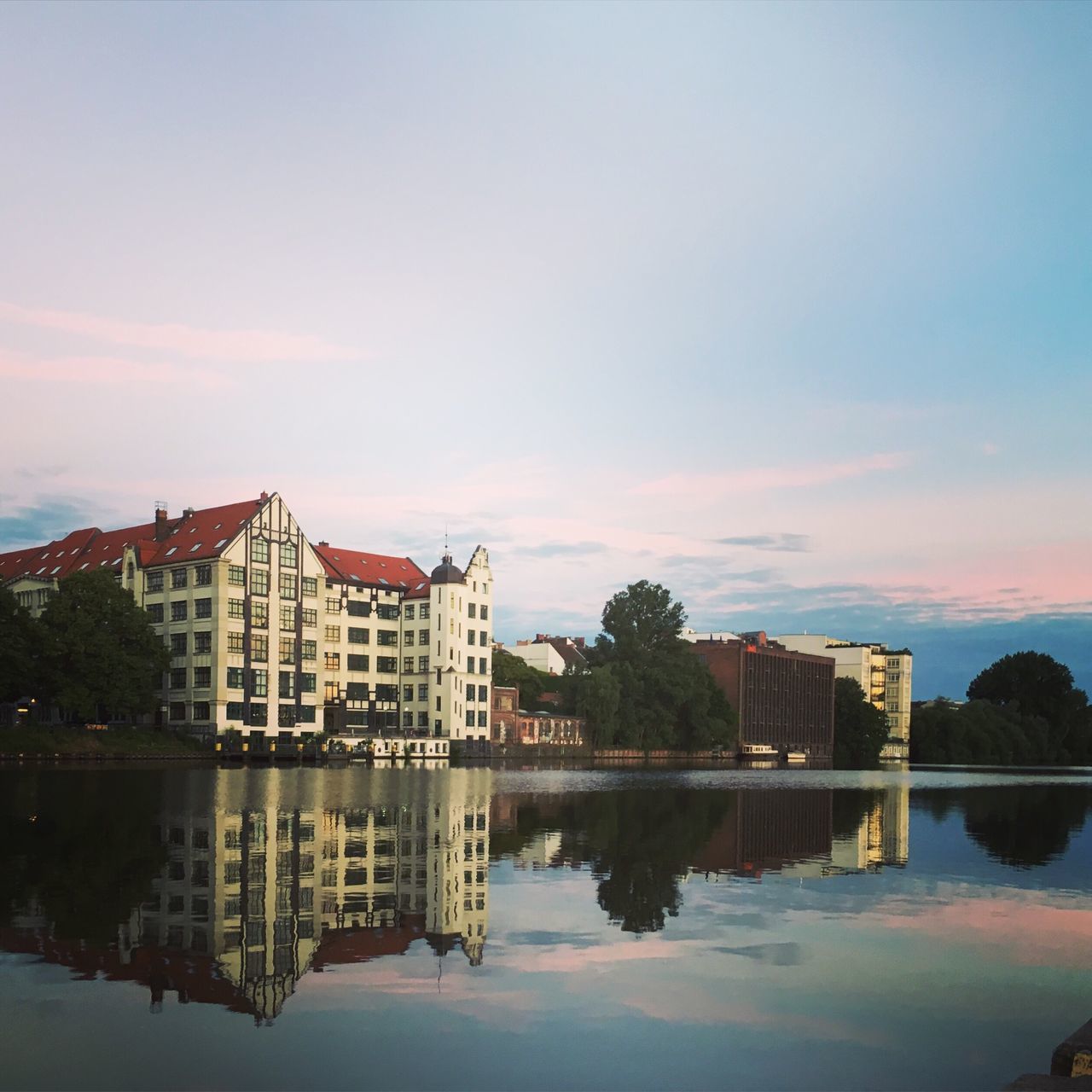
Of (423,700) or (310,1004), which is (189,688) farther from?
(310,1004)

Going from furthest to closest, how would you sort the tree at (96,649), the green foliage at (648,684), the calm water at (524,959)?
1. the green foliage at (648,684)
2. the tree at (96,649)
3. the calm water at (524,959)

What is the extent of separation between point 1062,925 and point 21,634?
91.6 m

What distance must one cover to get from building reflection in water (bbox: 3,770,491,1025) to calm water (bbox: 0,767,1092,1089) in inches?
3.0

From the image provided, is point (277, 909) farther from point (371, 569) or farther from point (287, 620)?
point (371, 569)

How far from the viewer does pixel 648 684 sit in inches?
6407

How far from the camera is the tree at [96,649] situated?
100 metres

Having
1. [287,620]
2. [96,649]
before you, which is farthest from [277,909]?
[287,620]

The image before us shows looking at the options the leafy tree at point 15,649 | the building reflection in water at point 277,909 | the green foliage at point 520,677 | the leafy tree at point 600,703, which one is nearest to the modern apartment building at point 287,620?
the leafy tree at point 600,703

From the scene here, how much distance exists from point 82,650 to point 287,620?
3093 centimetres

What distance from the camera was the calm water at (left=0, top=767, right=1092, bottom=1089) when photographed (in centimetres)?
1139

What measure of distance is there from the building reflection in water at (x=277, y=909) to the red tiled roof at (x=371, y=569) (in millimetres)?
110424

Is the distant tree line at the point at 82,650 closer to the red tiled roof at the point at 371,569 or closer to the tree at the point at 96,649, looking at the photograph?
the tree at the point at 96,649

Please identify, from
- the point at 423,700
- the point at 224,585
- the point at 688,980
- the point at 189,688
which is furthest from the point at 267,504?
the point at 688,980

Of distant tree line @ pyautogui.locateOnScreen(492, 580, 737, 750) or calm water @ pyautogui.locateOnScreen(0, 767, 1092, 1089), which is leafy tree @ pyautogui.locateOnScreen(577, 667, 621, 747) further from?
calm water @ pyautogui.locateOnScreen(0, 767, 1092, 1089)
